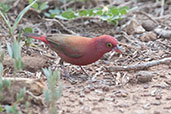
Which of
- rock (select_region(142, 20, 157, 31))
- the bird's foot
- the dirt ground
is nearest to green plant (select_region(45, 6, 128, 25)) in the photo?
the dirt ground

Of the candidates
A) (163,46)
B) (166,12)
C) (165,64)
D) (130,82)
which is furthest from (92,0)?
(130,82)

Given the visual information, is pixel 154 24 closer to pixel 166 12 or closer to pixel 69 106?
pixel 166 12

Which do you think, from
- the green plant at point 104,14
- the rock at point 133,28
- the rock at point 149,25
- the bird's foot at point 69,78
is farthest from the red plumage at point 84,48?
the rock at point 149,25

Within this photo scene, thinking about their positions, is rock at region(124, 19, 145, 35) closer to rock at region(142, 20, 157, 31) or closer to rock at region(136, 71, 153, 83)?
rock at region(142, 20, 157, 31)

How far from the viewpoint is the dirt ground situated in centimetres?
377

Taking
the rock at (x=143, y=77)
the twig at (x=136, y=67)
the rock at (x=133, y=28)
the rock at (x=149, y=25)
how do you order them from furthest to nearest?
the rock at (x=149, y=25) → the rock at (x=133, y=28) → the twig at (x=136, y=67) → the rock at (x=143, y=77)

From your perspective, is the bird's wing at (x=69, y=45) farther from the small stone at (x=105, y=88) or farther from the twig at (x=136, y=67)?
the small stone at (x=105, y=88)

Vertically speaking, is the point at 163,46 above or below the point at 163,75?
above

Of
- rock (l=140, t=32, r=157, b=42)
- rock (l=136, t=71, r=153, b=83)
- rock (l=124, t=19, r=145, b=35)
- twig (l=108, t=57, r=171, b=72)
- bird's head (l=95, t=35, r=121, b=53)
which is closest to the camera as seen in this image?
rock (l=136, t=71, r=153, b=83)

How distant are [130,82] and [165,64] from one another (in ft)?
2.98

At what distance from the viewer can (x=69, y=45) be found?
15.4 ft

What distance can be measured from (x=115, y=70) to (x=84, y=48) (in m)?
0.59

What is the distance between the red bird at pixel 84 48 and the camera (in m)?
4.56

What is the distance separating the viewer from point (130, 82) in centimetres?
445
